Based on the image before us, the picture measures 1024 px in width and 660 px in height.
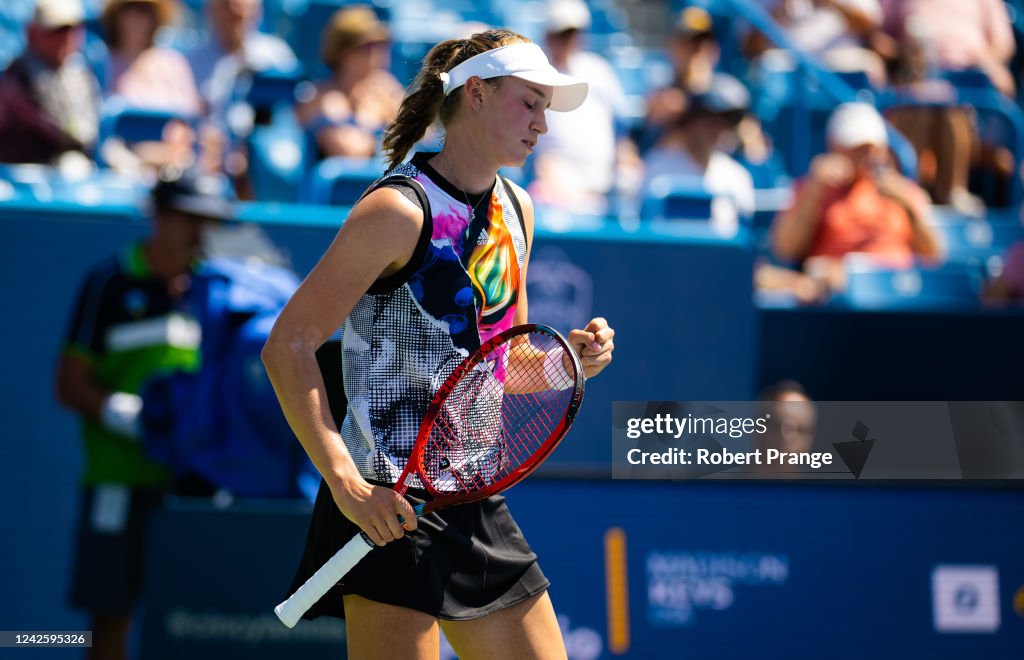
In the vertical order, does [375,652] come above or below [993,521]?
above

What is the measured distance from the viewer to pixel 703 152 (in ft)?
22.1

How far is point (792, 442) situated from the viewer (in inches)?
198

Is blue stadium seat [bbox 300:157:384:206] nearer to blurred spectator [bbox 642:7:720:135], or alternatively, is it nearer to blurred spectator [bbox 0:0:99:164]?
blurred spectator [bbox 0:0:99:164]

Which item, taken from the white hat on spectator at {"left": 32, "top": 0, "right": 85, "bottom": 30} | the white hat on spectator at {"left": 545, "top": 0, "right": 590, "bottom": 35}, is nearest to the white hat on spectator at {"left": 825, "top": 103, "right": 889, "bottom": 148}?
the white hat on spectator at {"left": 545, "top": 0, "right": 590, "bottom": 35}

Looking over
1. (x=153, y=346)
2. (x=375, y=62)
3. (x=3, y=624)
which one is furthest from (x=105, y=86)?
(x=3, y=624)

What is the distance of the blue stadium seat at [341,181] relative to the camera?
5.29 metres

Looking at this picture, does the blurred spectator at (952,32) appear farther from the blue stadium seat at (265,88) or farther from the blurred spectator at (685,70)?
the blue stadium seat at (265,88)

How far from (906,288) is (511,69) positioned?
3718 millimetres

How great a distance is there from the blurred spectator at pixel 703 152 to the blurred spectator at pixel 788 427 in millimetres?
1632

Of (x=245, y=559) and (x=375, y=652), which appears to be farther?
(x=245, y=559)

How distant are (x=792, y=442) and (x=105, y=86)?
3.80 metres

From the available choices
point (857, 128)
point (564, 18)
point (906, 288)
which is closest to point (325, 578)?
point (906, 288)

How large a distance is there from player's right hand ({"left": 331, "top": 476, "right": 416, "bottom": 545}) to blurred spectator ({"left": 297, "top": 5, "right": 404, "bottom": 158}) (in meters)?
3.75

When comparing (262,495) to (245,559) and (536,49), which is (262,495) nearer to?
(245,559)
